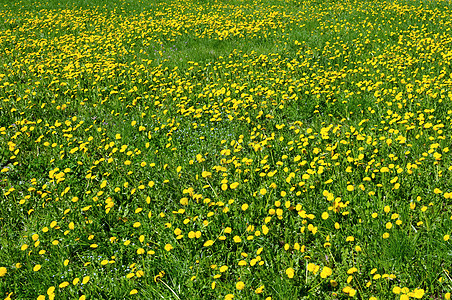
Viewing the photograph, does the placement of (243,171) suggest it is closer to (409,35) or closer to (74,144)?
(74,144)

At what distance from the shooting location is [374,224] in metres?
2.54

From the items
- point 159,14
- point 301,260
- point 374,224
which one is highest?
point 159,14

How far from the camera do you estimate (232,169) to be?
3.55 meters

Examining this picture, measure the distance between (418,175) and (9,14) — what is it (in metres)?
13.2

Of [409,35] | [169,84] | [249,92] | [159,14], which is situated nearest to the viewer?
[249,92]

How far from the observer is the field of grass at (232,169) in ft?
7.84

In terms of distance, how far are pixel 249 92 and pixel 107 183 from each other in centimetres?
265

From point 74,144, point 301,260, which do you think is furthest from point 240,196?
point 74,144

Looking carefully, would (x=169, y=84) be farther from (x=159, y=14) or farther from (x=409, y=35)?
(x=159, y=14)

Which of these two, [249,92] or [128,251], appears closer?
[128,251]

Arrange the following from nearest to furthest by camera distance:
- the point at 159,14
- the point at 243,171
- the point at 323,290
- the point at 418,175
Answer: the point at 323,290, the point at 418,175, the point at 243,171, the point at 159,14

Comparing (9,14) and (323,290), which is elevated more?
(9,14)

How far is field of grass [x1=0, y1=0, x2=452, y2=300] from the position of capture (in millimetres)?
2389

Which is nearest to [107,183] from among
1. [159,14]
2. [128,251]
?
[128,251]
